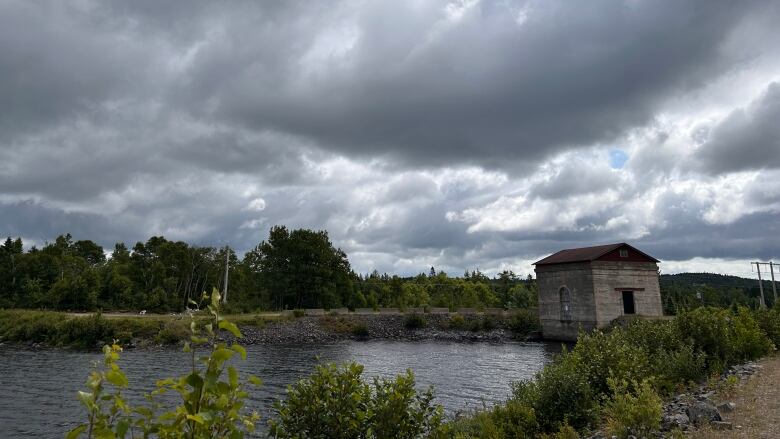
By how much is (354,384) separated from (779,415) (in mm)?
10008

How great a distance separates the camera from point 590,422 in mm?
12812

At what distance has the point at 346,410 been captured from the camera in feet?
24.3

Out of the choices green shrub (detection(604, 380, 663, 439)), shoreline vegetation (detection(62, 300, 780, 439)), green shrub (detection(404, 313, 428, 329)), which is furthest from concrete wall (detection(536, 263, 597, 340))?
green shrub (detection(604, 380, 663, 439))

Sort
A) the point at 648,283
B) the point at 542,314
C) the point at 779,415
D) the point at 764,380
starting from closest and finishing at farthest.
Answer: the point at 779,415
the point at 764,380
the point at 648,283
the point at 542,314

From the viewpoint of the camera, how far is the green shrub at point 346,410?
291 inches

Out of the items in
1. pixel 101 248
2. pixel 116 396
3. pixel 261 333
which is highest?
pixel 101 248

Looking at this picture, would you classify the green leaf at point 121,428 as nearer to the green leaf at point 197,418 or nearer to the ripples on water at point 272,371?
the green leaf at point 197,418

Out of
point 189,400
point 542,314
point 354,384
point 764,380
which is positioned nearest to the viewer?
point 189,400

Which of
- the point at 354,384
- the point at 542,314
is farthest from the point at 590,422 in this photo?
the point at 542,314

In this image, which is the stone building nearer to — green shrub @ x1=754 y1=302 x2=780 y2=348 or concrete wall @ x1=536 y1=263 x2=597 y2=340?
concrete wall @ x1=536 y1=263 x2=597 y2=340

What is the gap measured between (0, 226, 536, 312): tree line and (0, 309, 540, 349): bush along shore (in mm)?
9550

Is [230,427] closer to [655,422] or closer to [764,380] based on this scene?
[655,422]

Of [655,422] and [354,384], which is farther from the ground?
[354,384]

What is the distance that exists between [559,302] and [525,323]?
964cm
